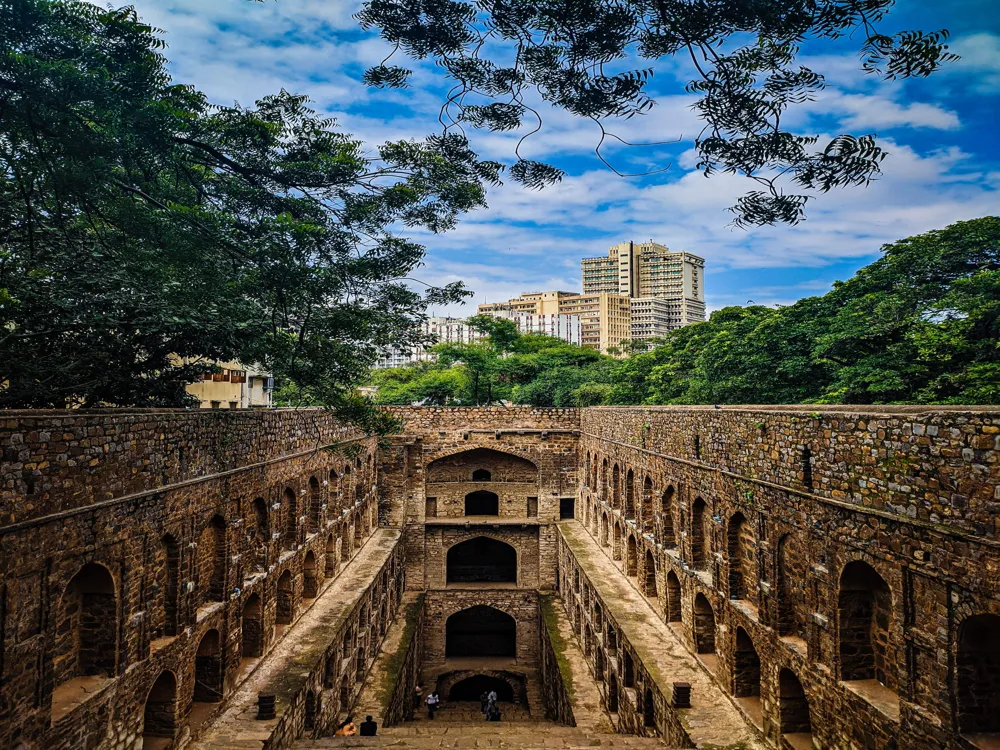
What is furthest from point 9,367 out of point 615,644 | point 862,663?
point 615,644

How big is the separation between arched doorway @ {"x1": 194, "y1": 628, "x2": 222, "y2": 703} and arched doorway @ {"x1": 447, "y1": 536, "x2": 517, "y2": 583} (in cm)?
1859

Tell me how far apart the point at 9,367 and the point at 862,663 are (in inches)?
454

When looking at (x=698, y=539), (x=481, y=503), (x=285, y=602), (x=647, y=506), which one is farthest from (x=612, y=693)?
(x=481, y=503)

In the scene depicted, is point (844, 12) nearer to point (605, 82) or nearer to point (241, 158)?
point (605, 82)

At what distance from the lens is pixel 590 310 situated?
109 m

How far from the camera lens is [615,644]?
15867mm

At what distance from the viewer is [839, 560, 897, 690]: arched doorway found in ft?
24.8

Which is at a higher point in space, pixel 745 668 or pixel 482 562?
pixel 745 668

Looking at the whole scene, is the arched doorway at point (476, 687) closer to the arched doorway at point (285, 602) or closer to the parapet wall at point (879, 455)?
the arched doorway at point (285, 602)

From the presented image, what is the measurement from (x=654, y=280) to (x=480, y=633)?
3775 inches

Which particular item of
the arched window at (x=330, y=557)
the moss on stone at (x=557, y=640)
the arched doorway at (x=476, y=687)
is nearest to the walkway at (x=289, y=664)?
the arched window at (x=330, y=557)

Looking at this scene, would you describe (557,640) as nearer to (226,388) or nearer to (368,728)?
(368,728)

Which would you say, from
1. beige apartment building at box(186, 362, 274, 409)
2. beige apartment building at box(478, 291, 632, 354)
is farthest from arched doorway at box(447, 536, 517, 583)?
beige apartment building at box(478, 291, 632, 354)

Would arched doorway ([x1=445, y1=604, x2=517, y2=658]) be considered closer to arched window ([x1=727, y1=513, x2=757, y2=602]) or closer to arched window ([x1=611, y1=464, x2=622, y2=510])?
arched window ([x1=611, y1=464, x2=622, y2=510])
